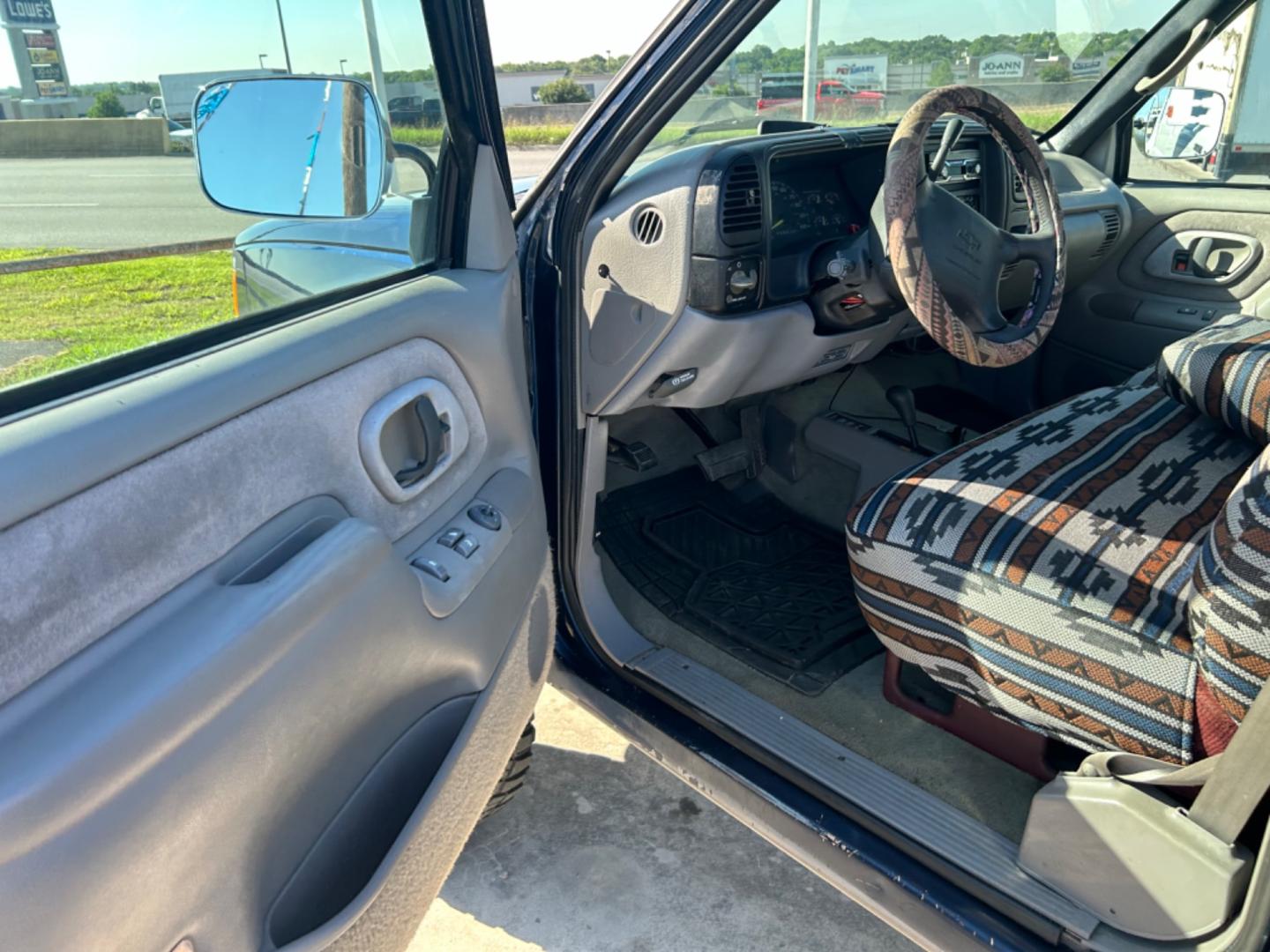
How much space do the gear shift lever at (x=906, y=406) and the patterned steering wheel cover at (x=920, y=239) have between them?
0.82 meters

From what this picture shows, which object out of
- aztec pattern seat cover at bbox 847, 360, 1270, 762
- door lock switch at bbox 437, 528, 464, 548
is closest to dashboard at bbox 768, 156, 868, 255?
aztec pattern seat cover at bbox 847, 360, 1270, 762

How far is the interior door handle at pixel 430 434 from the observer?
1339 mm

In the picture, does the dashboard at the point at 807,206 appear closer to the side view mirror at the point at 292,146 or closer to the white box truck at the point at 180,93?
the side view mirror at the point at 292,146

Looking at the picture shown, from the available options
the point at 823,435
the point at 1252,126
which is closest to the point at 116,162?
the point at 823,435

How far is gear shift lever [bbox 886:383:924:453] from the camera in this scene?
8.54ft

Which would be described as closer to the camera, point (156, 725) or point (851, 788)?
point (156, 725)

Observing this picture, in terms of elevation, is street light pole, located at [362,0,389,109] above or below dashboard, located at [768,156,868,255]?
above

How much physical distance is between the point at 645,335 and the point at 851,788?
0.89 meters

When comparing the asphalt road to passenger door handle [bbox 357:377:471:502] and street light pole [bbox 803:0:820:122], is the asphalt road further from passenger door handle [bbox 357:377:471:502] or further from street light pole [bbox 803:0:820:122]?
street light pole [bbox 803:0:820:122]

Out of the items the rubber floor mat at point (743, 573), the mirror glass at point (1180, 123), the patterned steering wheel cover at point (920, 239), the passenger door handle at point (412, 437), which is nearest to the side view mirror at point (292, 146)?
the passenger door handle at point (412, 437)

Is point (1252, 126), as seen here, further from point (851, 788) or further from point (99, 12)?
point (99, 12)

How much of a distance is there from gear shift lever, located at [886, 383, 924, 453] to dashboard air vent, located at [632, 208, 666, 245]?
112cm

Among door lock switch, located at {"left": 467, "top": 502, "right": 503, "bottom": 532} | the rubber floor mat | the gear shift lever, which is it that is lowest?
the rubber floor mat

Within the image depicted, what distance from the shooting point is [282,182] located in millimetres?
1253
